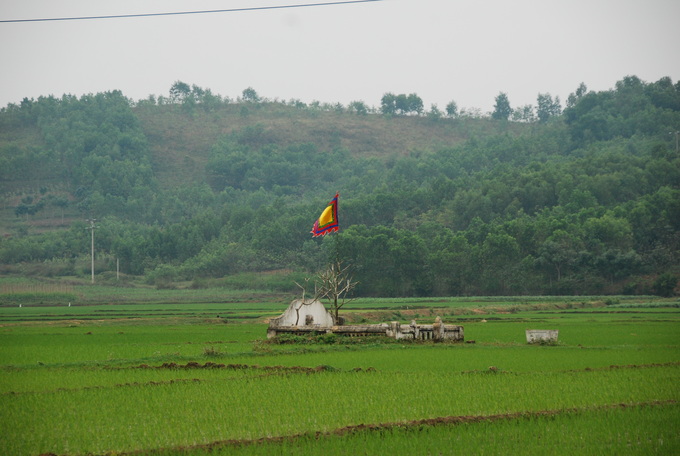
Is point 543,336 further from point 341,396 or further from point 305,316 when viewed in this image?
point 341,396

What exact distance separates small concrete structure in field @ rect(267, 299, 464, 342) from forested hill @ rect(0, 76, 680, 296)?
6.13 meters

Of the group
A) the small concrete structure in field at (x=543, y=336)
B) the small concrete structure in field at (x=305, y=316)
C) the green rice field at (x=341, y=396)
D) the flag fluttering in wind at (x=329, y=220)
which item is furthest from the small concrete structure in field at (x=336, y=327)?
the flag fluttering in wind at (x=329, y=220)

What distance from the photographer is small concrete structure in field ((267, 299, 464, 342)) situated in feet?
102

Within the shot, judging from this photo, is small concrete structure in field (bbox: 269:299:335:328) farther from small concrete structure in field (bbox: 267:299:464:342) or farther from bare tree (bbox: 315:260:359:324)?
bare tree (bbox: 315:260:359:324)

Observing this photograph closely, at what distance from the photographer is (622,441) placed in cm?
1281

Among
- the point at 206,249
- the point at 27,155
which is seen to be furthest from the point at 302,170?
the point at 206,249

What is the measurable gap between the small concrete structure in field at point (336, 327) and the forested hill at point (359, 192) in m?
6.13

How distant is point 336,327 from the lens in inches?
1240

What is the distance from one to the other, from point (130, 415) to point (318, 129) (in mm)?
171503

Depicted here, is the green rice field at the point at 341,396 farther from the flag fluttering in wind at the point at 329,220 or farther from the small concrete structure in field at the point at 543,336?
the flag fluttering in wind at the point at 329,220

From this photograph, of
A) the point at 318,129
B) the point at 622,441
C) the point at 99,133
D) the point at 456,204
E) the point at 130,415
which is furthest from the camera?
the point at 318,129

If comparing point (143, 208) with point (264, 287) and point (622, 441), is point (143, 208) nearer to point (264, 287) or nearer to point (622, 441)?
point (264, 287)

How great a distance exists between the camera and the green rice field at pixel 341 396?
12.9 meters

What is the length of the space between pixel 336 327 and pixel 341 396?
14.3 m
